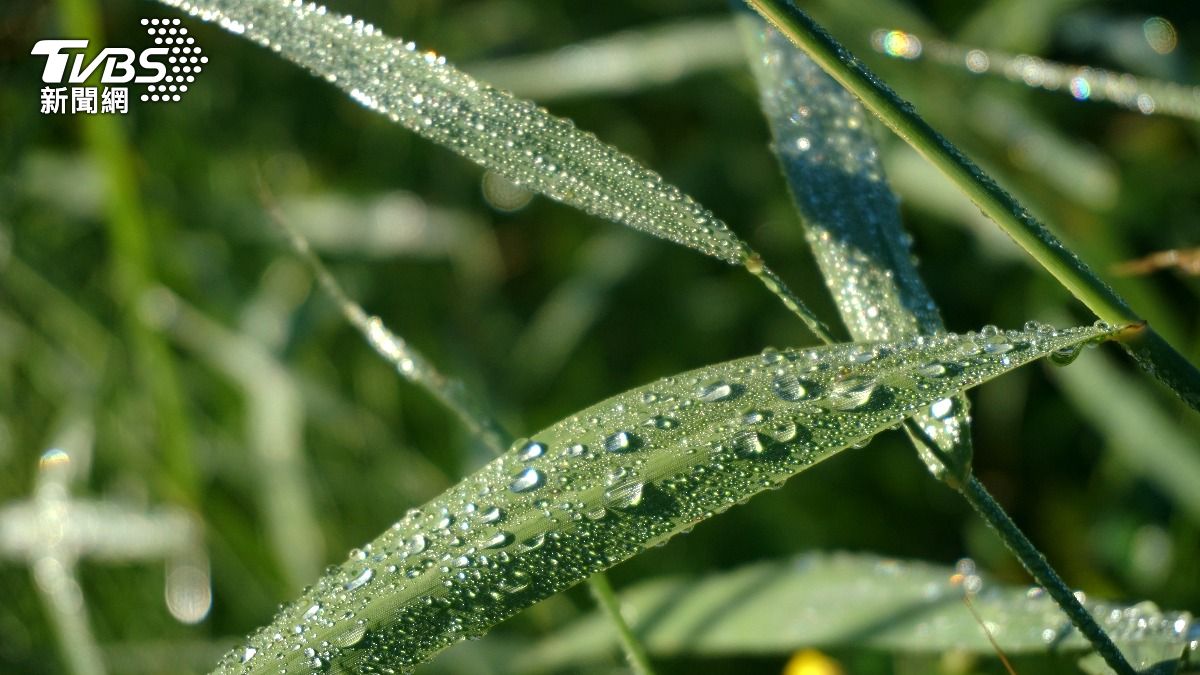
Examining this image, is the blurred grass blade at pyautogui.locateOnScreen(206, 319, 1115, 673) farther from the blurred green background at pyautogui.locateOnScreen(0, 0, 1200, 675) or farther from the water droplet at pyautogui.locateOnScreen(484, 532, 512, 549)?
the blurred green background at pyautogui.locateOnScreen(0, 0, 1200, 675)

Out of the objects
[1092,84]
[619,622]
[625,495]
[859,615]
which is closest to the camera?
[625,495]

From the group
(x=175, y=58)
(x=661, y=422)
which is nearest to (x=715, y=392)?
(x=661, y=422)

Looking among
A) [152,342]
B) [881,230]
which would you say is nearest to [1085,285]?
[881,230]

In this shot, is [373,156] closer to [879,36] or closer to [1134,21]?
[879,36]

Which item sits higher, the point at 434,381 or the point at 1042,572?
the point at 434,381

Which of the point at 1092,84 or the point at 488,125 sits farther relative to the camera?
the point at 1092,84

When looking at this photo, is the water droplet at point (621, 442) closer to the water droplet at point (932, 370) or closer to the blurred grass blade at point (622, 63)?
the water droplet at point (932, 370)

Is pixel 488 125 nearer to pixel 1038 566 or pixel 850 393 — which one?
pixel 850 393
